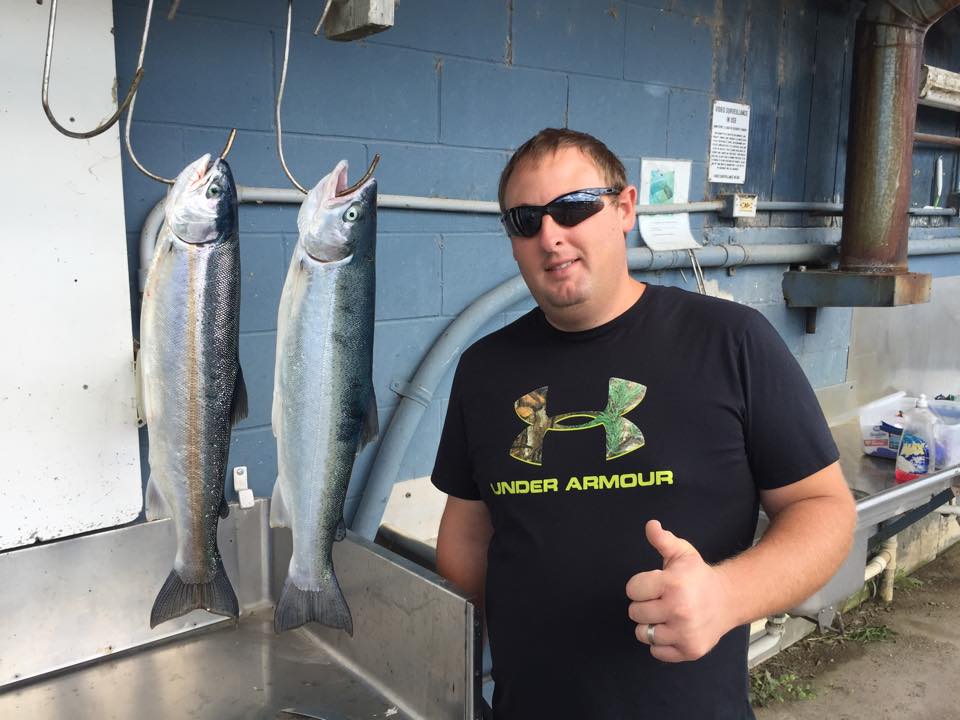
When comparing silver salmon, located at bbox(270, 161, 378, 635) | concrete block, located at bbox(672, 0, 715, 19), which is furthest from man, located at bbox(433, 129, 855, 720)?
concrete block, located at bbox(672, 0, 715, 19)

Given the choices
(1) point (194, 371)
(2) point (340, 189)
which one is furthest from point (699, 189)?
(1) point (194, 371)

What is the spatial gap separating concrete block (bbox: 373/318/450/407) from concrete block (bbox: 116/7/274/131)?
0.80 m

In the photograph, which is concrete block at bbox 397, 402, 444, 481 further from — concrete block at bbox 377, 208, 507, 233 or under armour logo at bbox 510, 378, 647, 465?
under armour logo at bbox 510, 378, 647, 465

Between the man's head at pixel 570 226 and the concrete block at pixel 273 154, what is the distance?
107 centimetres

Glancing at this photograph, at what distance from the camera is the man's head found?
65.7 inches

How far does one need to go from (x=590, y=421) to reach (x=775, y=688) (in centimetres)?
326

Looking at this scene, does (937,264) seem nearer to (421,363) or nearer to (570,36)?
(570,36)

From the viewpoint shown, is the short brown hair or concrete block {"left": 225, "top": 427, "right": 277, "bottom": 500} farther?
concrete block {"left": 225, "top": 427, "right": 277, "bottom": 500}

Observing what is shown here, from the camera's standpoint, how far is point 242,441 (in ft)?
8.38

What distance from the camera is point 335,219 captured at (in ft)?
4.88

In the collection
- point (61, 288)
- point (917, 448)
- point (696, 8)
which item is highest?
point (696, 8)

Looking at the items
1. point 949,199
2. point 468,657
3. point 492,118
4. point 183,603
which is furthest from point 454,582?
point 949,199

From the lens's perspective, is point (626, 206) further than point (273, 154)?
No

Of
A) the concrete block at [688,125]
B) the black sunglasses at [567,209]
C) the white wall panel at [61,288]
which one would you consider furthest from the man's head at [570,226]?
the concrete block at [688,125]
